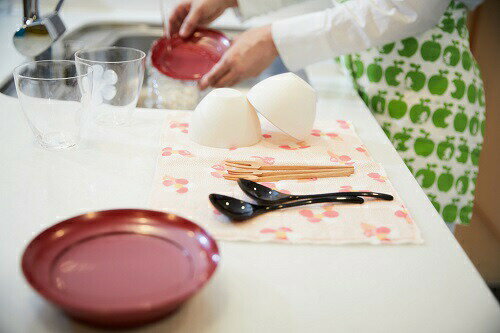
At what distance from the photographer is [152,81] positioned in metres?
1.36

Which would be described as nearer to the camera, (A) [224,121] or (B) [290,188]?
(B) [290,188]

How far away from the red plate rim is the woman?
65 centimetres

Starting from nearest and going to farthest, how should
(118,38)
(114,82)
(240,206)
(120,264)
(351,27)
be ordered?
(120,264) < (240,206) < (114,82) < (351,27) < (118,38)

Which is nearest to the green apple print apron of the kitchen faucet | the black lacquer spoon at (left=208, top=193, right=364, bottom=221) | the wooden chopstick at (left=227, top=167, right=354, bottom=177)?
the wooden chopstick at (left=227, top=167, right=354, bottom=177)

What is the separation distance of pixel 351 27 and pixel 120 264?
2.57 ft

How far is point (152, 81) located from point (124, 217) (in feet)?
2.67

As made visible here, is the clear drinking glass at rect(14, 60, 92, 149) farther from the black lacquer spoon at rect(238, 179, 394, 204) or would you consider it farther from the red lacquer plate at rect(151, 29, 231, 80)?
the red lacquer plate at rect(151, 29, 231, 80)

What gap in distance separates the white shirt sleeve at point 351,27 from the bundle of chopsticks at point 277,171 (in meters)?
0.40

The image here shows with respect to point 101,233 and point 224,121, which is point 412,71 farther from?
point 101,233

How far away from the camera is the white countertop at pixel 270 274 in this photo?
1.77ft

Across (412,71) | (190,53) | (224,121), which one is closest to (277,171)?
(224,121)

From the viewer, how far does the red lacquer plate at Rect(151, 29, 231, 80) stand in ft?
4.36

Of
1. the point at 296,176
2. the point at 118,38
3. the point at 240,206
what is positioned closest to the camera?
the point at 240,206

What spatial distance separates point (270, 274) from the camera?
0.61 meters
